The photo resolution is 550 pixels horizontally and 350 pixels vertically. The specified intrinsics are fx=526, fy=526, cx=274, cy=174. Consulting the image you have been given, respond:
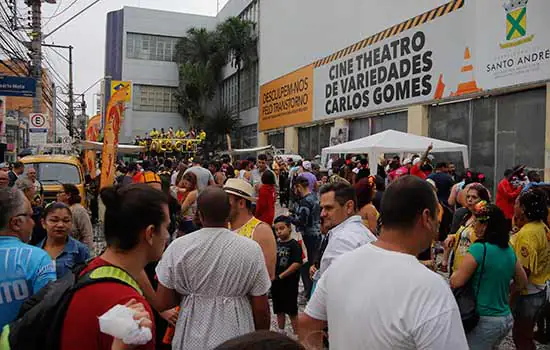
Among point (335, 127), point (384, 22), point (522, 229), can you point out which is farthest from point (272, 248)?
point (335, 127)

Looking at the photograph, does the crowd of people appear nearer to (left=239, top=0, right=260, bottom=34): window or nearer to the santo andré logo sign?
the santo andré logo sign

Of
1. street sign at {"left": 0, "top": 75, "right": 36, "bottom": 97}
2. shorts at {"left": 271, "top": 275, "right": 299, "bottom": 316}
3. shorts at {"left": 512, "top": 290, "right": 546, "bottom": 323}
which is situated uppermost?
street sign at {"left": 0, "top": 75, "right": 36, "bottom": 97}

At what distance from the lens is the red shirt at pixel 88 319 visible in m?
1.77

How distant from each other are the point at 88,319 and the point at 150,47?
161ft

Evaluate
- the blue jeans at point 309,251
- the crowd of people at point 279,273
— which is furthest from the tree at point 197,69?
the crowd of people at point 279,273

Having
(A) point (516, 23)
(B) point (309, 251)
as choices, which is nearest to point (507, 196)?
(B) point (309, 251)

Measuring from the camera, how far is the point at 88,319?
178cm

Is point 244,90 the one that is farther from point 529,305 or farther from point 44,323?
point 44,323

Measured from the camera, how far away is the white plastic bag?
1.62 metres

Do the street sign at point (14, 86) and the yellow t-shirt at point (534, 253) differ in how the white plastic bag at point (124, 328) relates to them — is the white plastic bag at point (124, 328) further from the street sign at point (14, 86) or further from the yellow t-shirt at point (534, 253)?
the street sign at point (14, 86)

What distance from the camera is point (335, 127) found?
25.5m

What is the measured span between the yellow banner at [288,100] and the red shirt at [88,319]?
27.3m

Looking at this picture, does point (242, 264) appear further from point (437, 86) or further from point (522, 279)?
point (437, 86)

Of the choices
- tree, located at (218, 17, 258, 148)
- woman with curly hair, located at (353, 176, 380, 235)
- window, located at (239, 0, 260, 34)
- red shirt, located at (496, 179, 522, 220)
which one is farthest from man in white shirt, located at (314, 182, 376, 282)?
window, located at (239, 0, 260, 34)
